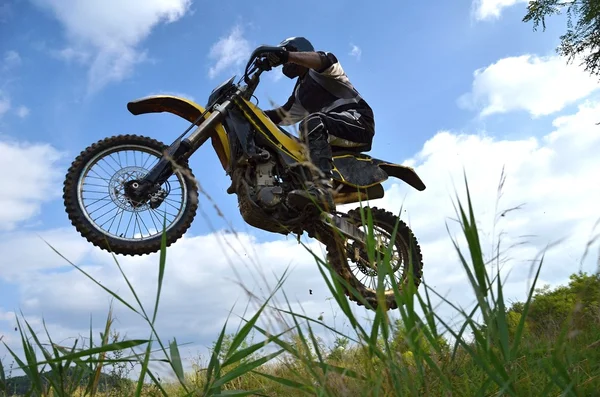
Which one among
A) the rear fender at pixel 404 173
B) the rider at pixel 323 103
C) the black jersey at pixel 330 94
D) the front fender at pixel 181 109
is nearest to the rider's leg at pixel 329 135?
the rider at pixel 323 103

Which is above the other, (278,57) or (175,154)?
(278,57)

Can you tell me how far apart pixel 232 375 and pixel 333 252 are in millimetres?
4384

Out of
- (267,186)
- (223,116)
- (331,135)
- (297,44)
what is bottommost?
(267,186)

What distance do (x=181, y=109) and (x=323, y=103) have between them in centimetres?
144

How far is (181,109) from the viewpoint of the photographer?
5988mm

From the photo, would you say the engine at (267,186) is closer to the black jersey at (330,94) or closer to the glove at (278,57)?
the black jersey at (330,94)

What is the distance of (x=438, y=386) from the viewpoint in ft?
5.86

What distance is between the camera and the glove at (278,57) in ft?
18.4

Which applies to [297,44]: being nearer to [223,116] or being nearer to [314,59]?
[314,59]

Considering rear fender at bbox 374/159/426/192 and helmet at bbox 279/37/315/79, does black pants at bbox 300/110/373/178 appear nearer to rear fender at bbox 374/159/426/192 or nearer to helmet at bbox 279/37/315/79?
rear fender at bbox 374/159/426/192

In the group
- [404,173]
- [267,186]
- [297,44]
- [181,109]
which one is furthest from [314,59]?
[404,173]

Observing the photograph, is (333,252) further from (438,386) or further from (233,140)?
(438,386)

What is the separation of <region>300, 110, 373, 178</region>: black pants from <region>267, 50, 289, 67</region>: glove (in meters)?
0.60

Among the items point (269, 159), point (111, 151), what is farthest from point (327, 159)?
point (111, 151)
